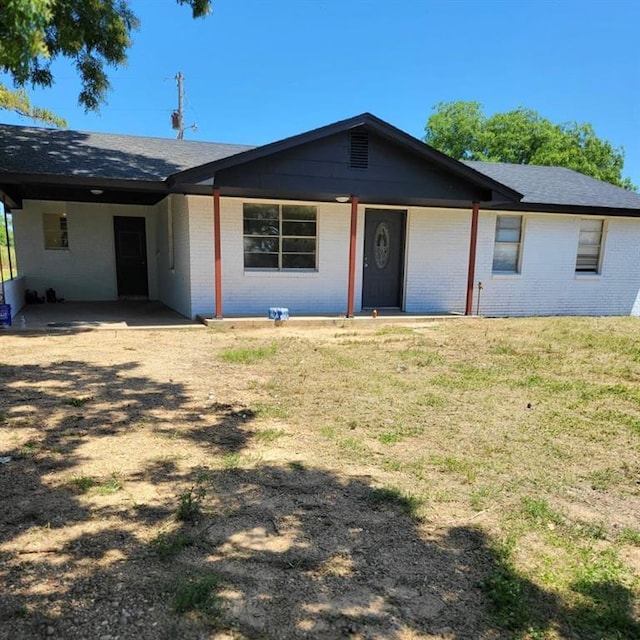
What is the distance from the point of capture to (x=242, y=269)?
10.6 meters

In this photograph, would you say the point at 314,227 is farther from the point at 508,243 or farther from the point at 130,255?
the point at 130,255

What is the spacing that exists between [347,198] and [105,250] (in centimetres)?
721

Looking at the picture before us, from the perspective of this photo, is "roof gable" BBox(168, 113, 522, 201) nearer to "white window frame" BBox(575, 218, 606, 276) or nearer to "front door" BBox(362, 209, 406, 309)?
"front door" BBox(362, 209, 406, 309)

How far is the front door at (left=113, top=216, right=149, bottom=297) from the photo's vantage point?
1373cm

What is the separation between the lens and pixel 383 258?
1180 cm

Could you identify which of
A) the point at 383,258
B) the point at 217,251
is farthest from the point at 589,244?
the point at 217,251

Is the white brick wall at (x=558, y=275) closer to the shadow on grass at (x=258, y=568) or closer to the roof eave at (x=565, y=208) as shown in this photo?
the roof eave at (x=565, y=208)

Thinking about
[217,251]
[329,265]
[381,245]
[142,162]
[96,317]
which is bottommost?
[96,317]

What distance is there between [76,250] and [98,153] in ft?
11.8

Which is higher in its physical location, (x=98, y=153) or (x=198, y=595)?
(x=98, y=153)

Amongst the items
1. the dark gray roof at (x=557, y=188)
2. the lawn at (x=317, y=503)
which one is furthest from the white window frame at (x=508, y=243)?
the lawn at (x=317, y=503)

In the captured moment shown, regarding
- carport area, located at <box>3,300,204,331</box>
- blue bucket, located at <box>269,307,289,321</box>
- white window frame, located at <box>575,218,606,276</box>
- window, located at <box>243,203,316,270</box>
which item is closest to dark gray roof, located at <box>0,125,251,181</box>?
window, located at <box>243,203,316,270</box>

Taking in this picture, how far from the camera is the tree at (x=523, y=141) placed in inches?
1341

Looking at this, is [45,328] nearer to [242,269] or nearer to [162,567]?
[242,269]
